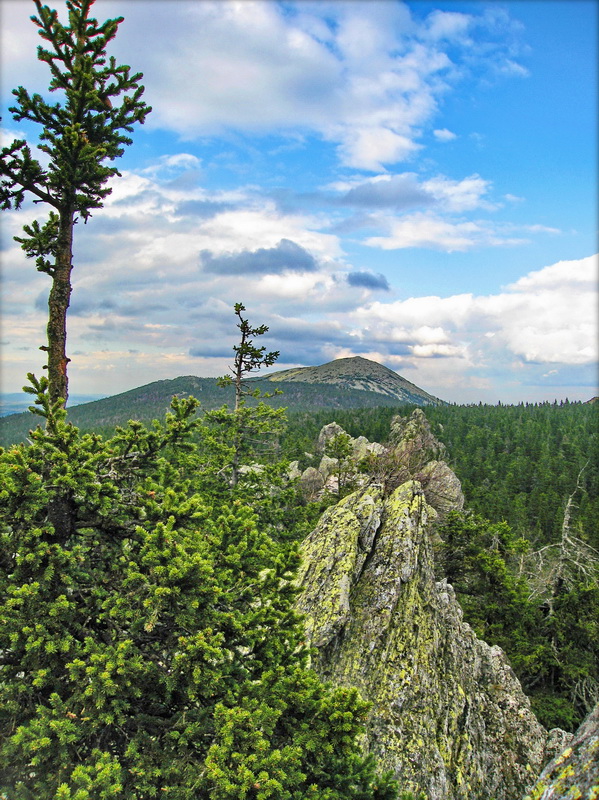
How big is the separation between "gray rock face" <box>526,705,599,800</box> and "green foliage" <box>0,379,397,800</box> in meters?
2.39

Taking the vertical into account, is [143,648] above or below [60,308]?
below

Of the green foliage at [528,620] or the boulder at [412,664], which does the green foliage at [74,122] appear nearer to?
the boulder at [412,664]

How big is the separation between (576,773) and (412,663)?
27.5 ft

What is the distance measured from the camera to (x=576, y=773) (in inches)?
181

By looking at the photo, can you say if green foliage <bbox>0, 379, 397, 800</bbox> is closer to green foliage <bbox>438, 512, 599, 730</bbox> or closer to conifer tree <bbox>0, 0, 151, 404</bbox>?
conifer tree <bbox>0, 0, 151, 404</bbox>

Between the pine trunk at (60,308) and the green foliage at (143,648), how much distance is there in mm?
2255

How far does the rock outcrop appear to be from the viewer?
11.2m

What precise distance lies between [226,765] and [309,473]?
6372cm

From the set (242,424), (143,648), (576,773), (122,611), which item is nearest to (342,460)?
(242,424)

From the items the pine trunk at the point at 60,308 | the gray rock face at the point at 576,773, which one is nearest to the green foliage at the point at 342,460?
the pine trunk at the point at 60,308

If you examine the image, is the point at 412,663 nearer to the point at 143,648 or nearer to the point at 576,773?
the point at 576,773

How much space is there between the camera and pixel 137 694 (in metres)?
5.66

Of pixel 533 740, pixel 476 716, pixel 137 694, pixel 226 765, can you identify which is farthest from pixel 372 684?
pixel 137 694

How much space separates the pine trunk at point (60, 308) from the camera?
8672 mm
